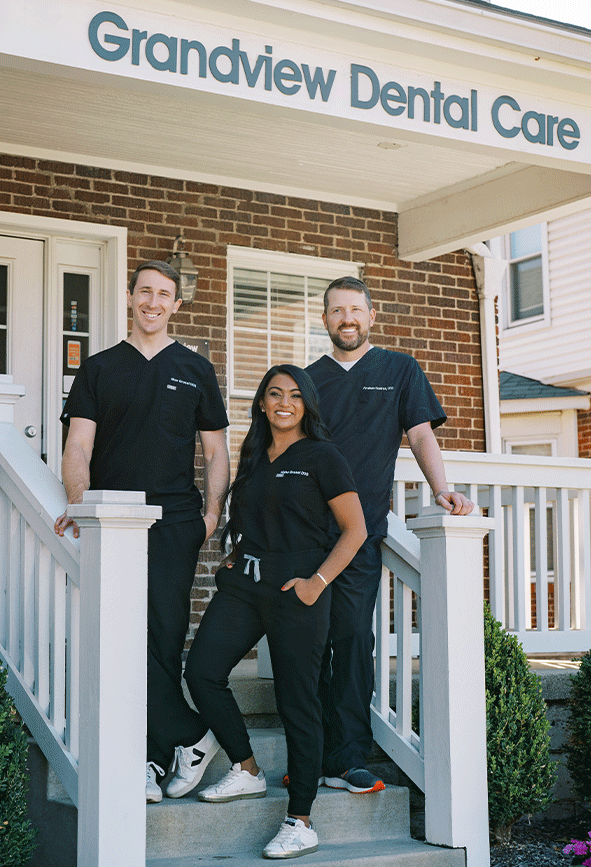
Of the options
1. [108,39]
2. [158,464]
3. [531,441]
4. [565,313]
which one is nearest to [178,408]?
[158,464]

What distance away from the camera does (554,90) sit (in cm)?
561

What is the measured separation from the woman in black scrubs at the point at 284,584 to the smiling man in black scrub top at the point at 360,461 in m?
0.32

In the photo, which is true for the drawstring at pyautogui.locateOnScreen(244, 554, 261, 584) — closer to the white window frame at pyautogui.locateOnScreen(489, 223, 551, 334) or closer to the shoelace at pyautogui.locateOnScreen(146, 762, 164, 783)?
the shoelace at pyautogui.locateOnScreen(146, 762, 164, 783)

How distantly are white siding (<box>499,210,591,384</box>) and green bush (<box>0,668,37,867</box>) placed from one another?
32.4ft

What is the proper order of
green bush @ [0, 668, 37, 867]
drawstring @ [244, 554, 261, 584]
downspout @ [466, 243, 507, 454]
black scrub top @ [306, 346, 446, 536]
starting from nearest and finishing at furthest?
green bush @ [0, 668, 37, 867]
drawstring @ [244, 554, 261, 584]
black scrub top @ [306, 346, 446, 536]
downspout @ [466, 243, 507, 454]

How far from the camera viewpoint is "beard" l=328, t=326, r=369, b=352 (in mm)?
4398

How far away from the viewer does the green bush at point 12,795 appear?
3.60 meters

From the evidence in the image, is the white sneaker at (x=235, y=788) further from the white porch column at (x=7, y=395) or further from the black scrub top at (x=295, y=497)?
the white porch column at (x=7, y=395)

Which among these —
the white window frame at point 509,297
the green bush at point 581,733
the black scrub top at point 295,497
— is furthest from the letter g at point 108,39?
the white window frame at point 509,297

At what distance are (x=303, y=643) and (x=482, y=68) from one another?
3096 millimetres

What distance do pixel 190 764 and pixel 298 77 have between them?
3.02 metres

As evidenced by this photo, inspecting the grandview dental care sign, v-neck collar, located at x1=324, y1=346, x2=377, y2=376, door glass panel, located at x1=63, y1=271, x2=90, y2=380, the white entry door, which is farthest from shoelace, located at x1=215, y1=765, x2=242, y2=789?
door glass panel, located at x1=63, y1=271, x2=90, y2=380

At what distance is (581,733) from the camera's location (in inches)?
203

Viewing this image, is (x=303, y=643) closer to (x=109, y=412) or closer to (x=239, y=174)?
(x=109, y=412)
